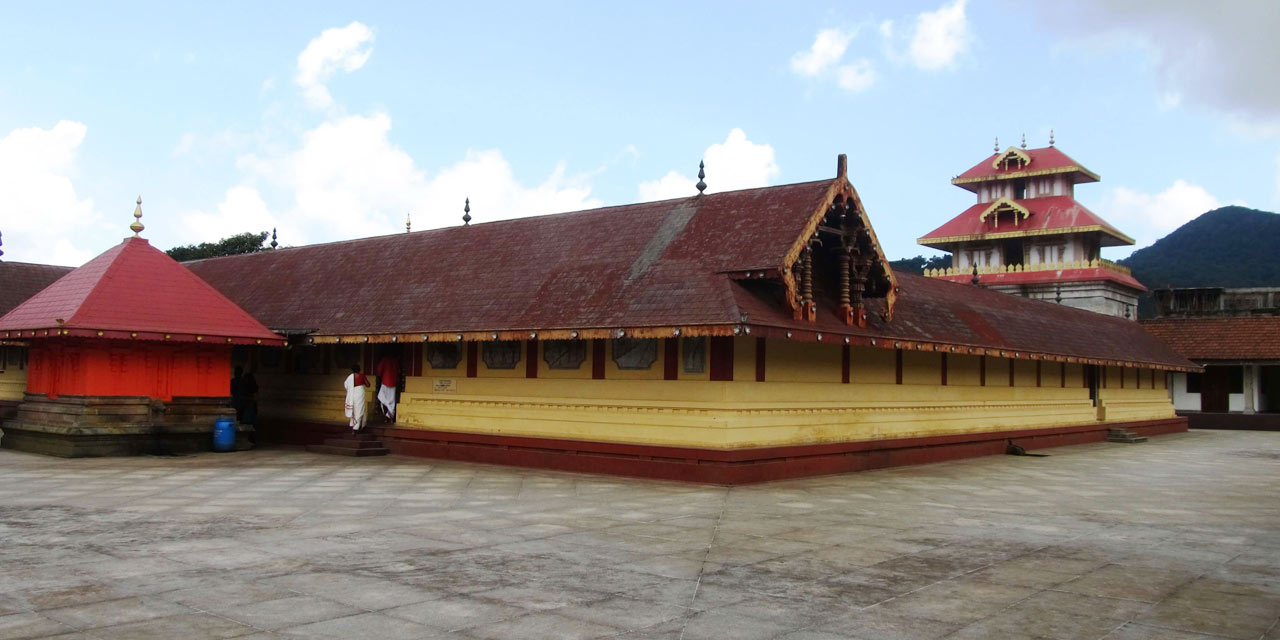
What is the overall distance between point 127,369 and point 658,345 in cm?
981

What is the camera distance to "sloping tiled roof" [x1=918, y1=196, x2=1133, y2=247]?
45000mm

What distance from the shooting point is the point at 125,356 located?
57.6ft

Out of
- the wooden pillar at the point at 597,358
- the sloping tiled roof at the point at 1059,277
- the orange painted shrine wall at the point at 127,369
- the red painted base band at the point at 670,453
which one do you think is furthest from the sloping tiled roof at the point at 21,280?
the sloping tiled roof at the point at 1059,277

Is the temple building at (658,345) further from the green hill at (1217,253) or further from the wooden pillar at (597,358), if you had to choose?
the green hill at (1217,253)

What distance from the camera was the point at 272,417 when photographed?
21.9m

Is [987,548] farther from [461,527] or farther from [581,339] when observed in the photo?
[581,339]

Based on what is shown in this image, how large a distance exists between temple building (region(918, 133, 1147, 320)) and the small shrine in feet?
117

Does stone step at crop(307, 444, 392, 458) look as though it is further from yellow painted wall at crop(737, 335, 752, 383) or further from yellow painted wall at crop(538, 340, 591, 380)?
yellow painted wall at crop(737, 335, 752, 383)

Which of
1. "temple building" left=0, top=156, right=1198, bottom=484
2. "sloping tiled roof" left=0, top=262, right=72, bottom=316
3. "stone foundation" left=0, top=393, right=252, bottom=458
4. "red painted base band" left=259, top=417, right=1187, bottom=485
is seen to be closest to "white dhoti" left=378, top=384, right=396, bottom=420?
"temple building" left=0, top=156, right=1198, bottom=484

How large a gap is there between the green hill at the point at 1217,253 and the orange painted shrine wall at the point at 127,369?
80442 millimetres

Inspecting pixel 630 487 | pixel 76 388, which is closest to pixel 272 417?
pixel 76 388

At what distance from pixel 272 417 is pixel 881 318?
13436mm

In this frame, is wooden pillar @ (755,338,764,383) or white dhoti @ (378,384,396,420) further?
white dhoti @ (378,384,396,420)

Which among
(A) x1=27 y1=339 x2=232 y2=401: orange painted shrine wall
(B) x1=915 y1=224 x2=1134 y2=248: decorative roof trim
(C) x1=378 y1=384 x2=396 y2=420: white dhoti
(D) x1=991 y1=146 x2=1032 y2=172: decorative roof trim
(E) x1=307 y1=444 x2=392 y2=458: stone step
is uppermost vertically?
(D) x1=991 y1=146 x2=1032 y2=172: decorative roof trim
